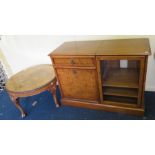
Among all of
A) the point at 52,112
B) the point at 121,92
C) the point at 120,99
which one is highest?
the point at 121,92

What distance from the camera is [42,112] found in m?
2.03

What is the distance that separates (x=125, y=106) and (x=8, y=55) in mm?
2004

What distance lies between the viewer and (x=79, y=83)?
1.78 metres

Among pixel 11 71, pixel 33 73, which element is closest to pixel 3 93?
pixel 11 71

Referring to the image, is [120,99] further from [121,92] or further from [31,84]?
[31,84]

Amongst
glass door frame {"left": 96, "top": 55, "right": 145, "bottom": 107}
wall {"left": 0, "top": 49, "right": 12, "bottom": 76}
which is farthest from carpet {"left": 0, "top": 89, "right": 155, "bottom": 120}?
wall {"left": 0, "top": 49, "right": 12, "bottom": 76}

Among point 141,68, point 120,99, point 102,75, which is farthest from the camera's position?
point 120,99

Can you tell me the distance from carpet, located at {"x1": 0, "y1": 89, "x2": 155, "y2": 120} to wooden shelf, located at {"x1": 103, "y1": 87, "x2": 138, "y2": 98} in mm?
246

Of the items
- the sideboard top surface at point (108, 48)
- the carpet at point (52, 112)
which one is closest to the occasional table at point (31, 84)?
the carpet at point (52, 112)

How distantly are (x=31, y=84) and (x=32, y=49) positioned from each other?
0.70 metres

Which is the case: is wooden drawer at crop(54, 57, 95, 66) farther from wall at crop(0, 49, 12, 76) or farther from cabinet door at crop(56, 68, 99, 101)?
wall at crop(0, 49, 12, 76)

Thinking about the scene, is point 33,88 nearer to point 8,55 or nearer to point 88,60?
point 88,60

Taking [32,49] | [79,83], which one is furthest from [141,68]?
[32,49]

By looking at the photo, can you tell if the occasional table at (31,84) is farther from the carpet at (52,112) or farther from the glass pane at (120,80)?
the glass pane at (120,80)
